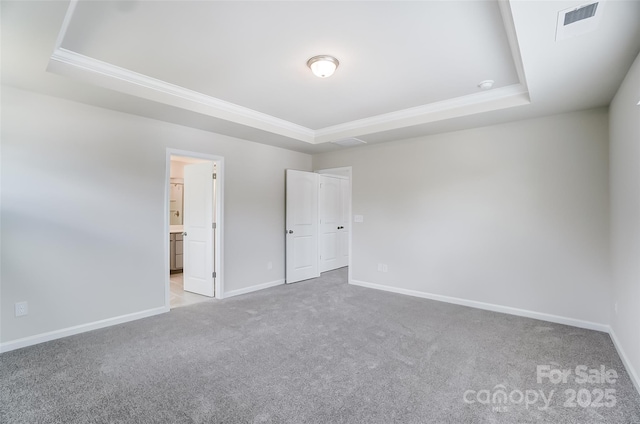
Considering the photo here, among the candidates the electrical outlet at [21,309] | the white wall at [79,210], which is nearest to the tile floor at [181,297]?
the white wall at [79,210]

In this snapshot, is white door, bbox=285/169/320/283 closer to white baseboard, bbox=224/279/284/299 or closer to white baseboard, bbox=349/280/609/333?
white baseboard, bbox=224/279/284/299

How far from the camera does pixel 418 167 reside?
4664 mm

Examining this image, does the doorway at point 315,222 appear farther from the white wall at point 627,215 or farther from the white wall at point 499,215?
the white wall at point 627,215

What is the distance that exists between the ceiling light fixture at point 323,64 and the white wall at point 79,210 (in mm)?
2288

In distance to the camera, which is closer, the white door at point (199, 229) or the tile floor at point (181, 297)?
the tile floor at point (181, 297)

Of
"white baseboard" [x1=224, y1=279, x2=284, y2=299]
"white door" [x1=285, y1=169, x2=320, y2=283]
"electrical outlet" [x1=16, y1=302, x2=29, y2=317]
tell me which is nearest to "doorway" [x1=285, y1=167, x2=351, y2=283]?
"white door" [x1=285, y1=169, x2=320, y2=283]

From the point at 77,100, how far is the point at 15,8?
4.86 feet

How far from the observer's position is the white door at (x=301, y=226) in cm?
550


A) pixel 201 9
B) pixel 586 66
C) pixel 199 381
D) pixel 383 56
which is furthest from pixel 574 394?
pixel 201 9

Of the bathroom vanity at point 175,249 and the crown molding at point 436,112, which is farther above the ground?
the crown molding at point 436,112

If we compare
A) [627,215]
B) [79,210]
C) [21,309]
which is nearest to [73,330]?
[21,309]

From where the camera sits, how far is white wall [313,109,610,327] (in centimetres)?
337

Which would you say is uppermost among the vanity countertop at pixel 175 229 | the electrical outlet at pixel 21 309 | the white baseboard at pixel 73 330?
the vanity countertop at pixel 175 229

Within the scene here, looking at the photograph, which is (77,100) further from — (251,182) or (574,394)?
(574,394)
